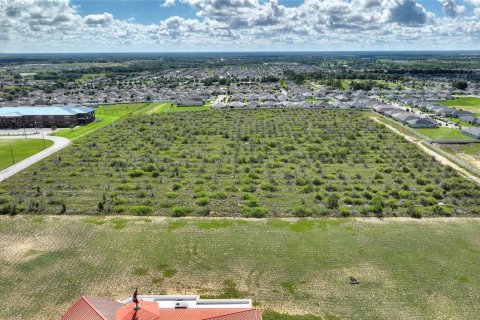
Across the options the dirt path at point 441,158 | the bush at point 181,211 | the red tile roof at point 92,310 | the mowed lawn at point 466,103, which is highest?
the red tile roof at point 92,310

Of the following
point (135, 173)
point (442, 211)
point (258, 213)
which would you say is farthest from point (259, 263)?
point (135, 173)

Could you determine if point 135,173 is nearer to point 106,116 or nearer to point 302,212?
point 302,212

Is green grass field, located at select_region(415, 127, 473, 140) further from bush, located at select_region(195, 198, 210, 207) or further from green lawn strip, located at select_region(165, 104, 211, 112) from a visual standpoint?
green lawn strip, located at select_region(165, 104, 211, 112)

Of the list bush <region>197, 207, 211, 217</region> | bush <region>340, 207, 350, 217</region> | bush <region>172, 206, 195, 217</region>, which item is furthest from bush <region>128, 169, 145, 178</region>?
bush <region>340, 207, 350, 217</region>

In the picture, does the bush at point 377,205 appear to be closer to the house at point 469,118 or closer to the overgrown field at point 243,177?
the overgrown field at point 243,177

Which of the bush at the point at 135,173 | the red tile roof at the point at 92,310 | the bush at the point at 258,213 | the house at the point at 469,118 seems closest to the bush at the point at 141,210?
the bush at the point at 258,213
